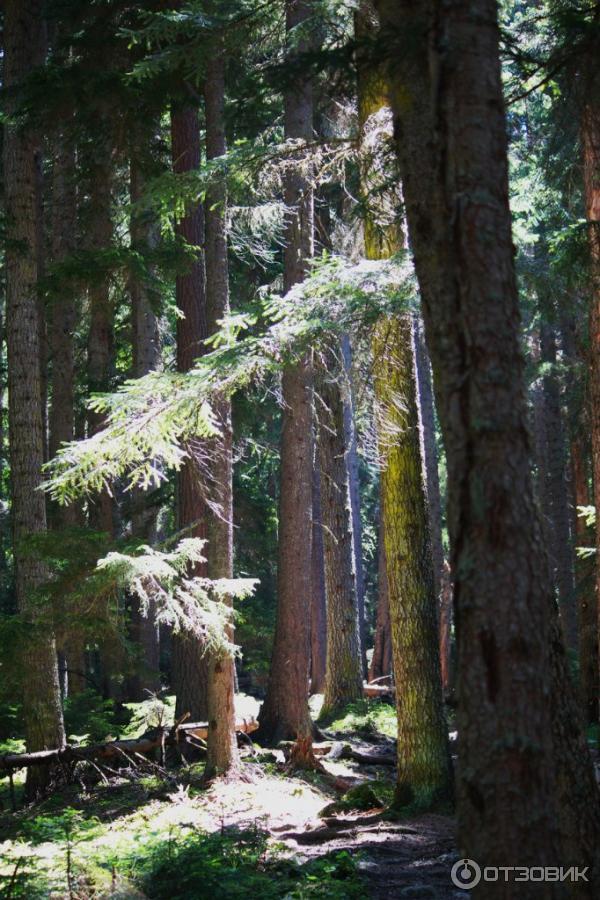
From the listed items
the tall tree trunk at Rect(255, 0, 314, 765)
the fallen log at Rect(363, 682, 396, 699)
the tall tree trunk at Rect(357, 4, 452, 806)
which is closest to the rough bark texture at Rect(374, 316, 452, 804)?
the tall tree trunk at Rect(357, 4, 452, 806)

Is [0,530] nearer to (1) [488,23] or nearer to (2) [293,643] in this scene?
(2) [293,643]

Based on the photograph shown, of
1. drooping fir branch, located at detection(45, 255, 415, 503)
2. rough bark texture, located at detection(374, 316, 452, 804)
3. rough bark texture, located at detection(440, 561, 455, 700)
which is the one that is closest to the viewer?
drooping fir branch, located at detection(45, 255, 415, 503)

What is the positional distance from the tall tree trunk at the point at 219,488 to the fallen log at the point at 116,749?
1.34 m

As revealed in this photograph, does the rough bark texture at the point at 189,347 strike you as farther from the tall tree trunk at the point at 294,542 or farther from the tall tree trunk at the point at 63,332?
the tall tree trunk at the point at 63,332

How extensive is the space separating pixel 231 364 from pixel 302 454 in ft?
17.1

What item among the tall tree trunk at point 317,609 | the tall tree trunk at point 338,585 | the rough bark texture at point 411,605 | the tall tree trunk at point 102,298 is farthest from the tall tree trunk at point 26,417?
the tall tree trunk at point 317,609

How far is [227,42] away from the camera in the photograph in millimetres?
10078

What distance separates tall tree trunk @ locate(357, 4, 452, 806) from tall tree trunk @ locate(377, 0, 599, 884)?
4768 mm

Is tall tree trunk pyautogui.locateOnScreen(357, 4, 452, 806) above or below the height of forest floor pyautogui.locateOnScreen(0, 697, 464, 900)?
above

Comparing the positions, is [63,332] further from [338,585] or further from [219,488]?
[338,585]

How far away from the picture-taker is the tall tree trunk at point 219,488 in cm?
1118

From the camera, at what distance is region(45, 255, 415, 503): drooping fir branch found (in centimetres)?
870

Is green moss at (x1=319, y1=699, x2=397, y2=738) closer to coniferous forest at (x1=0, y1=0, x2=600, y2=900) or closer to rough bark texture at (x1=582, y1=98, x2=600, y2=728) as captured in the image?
coniferous forest at (x1=0, y1=0, x2=600, y2=900)

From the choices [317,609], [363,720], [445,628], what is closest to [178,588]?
[363,720]
